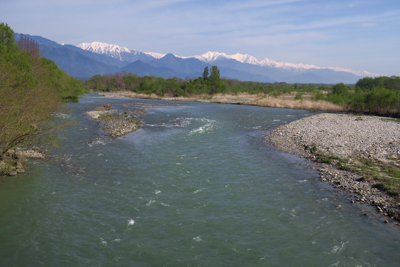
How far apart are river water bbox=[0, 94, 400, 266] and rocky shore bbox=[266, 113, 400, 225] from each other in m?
1.40

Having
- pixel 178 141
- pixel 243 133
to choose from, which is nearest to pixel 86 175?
pixel 178 141

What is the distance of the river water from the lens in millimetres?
10195

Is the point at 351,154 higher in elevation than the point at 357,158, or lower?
higher

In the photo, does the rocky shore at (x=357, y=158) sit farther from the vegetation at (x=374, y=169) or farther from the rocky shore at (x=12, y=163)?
the rocky shore at (x=12, y=163)

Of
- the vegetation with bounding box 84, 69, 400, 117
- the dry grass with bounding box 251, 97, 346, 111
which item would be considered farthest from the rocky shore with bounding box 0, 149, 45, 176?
the dry grass with bounding box 251, 97, 346, 111

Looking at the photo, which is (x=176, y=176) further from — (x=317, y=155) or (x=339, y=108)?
(x=339, y=108)

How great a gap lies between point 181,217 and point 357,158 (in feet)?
57.0

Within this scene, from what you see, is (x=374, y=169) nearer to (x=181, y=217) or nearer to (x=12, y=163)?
(x=181, y=217)

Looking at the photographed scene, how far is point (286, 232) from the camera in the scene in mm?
11883

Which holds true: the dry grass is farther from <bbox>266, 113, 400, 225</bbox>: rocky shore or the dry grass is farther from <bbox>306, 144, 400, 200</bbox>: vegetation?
<bbox>306, 144, 400, 200</bbox>: vegetation

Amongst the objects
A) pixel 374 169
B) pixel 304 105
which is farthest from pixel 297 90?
pixel 374 169

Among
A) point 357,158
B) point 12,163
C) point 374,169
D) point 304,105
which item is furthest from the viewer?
point 304,105

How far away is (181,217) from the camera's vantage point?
42.8 feet

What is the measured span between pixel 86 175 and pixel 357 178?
19.9 metres
